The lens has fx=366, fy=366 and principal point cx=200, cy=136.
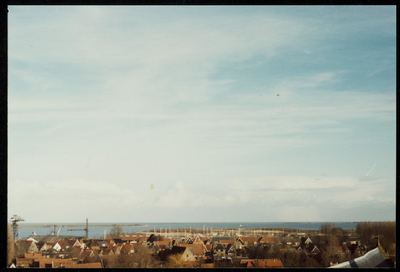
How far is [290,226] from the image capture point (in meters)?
2.31

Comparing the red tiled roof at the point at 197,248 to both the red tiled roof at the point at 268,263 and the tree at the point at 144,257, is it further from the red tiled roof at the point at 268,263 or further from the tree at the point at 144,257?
the red tiled roof at the point at 268,263

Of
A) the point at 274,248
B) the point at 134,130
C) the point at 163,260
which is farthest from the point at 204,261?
the point at 134,130

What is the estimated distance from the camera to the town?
1.88 m

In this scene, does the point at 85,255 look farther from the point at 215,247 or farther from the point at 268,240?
the point at 268,240

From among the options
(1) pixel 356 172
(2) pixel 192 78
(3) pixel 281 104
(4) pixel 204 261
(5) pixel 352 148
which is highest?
(2) pixel 192 78

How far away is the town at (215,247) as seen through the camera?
1876 millimetres

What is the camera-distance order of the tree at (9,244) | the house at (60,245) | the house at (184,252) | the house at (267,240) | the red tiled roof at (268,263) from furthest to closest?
the house at (267,240)
the house at (60,245)
the house at (184,252)
the red tiled roof at (268,263)
the tree at (9,244)

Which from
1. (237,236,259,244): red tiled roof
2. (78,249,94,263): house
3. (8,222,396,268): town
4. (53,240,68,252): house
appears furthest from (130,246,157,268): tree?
(237,236,259,244): red tiled roof

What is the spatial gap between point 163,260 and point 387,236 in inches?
46.3

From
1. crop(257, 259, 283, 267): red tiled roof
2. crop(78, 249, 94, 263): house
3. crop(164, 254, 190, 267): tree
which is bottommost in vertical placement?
crop(257, 259, 283, 267): red tiled roof

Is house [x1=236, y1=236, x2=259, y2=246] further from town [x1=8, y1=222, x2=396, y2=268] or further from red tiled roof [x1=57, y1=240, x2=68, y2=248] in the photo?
red tiled roof [x1=57, y1=240, x2=68, y2=248]

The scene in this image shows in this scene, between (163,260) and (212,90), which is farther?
(212,90)

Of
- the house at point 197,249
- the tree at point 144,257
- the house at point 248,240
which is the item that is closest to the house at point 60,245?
the tree at point 144,257
